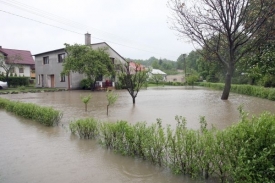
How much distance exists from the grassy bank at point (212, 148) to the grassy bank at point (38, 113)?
3.40 metres

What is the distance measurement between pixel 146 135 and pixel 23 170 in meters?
2.64

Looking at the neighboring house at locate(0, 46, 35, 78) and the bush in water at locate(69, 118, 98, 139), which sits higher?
the neighboring house at locate(0, 46, 35, 78)

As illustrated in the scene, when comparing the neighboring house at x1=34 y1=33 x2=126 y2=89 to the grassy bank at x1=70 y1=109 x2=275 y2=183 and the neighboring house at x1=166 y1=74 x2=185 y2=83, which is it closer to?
the grassy bank at x1=70 y1=109 x2=275 y2=183

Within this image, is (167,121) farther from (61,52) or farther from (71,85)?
(61,52)

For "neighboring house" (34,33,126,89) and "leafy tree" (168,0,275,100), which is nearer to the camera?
"leafy tree" (168,0,275,100)

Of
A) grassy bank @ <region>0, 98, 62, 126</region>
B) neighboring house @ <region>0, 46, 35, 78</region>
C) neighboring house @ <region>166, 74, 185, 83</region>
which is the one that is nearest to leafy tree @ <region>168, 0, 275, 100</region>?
grassy bank @ <region>0, 98, 62, 126</region>

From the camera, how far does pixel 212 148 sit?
151 inches

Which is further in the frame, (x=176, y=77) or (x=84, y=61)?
(x=176, y=77)

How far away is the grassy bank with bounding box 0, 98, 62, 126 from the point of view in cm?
850

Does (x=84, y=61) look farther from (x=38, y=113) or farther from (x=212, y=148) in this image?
(x=212, y=148)

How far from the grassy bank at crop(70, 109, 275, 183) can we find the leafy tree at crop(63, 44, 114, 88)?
2094cm

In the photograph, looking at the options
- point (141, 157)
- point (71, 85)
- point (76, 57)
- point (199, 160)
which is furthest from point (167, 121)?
point (71, 85)

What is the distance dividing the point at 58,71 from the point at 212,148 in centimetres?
3096

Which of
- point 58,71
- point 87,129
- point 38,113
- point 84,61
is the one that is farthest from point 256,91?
point 58,71
